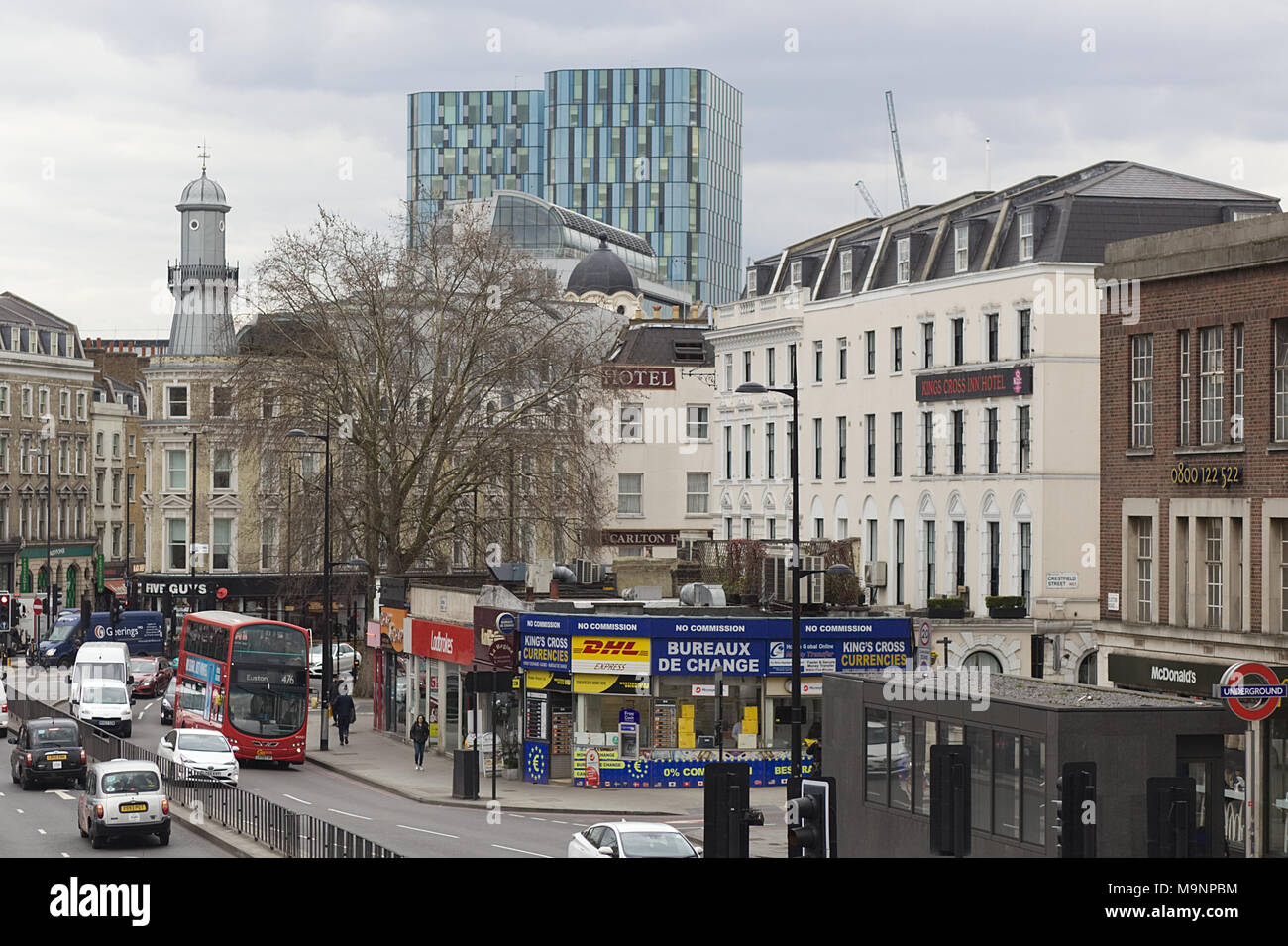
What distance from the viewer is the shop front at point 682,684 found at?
44.2 m

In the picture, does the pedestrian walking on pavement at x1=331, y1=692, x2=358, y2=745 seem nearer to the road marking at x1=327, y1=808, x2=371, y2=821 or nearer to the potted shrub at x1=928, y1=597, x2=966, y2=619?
the road marking at x1=327, y1=808, x2=371, y2=821

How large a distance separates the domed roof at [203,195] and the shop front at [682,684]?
208 feet

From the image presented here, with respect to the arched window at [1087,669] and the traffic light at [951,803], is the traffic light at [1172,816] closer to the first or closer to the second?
the traffic light at [951,803]

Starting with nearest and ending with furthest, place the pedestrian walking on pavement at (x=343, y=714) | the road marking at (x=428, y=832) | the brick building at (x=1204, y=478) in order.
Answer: the brick building at (x=1204, y=478) < the road marking at (x=428, y=832) < the pedestrian walking on pavement at (x=343, y=714)

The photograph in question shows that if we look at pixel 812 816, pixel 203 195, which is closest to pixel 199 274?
pixel 203 195

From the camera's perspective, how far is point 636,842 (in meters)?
26.7

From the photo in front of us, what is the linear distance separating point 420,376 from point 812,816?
156ft

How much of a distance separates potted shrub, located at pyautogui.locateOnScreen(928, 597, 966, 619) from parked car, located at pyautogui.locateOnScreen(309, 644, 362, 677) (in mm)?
25007

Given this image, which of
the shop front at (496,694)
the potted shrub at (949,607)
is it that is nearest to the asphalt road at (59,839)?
the shop front at (496,694)

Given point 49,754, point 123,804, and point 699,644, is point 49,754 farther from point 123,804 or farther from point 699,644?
point 699,644

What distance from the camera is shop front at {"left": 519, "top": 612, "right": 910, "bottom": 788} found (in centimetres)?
4419

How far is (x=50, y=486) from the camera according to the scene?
371ft
